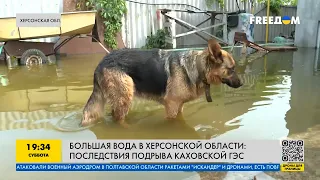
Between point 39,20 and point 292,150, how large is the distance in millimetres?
9608

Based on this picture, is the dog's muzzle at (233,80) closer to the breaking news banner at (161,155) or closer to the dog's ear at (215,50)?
the dog's ear at (215,50)

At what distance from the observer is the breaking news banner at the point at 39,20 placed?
32.3 feet

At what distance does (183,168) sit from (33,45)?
8.48 metres

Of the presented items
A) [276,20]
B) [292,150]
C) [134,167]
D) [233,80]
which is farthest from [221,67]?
[276,20]

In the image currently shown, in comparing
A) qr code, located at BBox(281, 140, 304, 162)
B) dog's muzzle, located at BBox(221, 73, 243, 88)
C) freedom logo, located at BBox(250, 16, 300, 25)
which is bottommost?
qr code, located at BBox(281, 140, 304, 162)

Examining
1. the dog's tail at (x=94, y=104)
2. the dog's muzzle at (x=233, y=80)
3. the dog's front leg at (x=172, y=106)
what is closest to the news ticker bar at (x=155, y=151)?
the dog's front leg at (x=172, y=106)

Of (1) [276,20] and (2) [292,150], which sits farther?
(1) [276,20]

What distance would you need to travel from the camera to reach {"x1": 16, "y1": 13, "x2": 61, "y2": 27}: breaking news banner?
9858mm

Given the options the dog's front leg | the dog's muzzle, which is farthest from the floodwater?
the dog's muzzle

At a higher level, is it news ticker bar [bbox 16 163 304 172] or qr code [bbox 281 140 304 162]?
qr code [bbox 281 140 304 162]

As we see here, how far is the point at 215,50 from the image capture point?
14.8 feet

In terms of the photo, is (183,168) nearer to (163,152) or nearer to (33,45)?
(163,152)

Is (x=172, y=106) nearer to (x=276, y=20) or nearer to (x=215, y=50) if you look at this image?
(x=215, y=50)

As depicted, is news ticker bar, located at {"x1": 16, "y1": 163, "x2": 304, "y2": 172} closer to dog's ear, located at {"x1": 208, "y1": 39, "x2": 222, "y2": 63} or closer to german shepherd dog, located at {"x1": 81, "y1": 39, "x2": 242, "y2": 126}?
german shepherd dog, located at {"x1": 81, "y1": 39, "x2": 242, "y2": 126}
